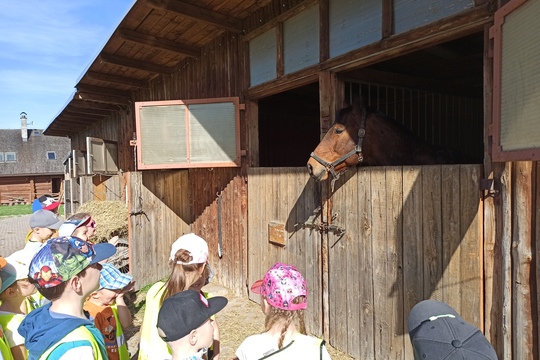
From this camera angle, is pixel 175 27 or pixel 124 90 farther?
pixel 124 90

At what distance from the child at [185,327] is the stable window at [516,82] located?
1.79 meters

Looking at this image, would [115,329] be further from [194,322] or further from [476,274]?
[476,274]

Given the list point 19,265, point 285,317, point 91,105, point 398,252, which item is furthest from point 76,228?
point 91,105

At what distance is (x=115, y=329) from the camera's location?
2414mm

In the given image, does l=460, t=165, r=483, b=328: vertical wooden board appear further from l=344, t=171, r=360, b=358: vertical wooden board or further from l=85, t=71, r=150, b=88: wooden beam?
l=85, t=71, r=150, b=88: wooden beam

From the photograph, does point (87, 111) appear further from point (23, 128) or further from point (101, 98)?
point (23, 128)

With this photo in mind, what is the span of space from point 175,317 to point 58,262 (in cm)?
62

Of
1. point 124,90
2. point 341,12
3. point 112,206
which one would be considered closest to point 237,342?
point 341,12

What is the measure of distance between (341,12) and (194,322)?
129 inches

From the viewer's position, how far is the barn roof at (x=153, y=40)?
4.44m

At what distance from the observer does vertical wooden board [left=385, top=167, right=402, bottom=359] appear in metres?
3.03

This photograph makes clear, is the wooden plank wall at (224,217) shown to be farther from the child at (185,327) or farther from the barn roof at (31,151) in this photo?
the barn roof at (31,151)

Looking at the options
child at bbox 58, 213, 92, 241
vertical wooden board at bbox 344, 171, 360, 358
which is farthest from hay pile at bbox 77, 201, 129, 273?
vertical wooden board at bbox 344, 171, 360, 358

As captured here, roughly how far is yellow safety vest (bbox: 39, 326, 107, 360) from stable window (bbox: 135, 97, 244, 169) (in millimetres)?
3648
